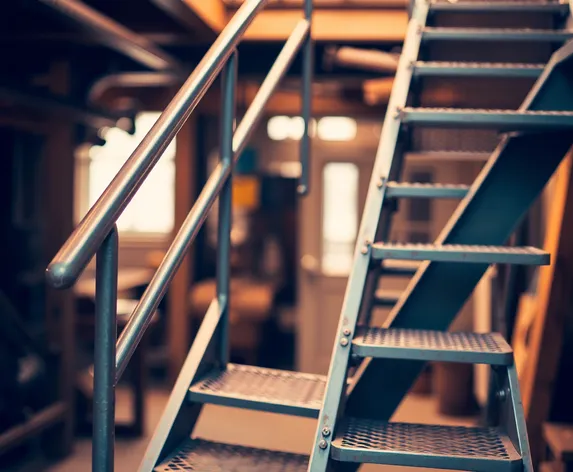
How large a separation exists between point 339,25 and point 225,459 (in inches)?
90.5

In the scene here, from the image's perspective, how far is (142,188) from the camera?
26.1 feet

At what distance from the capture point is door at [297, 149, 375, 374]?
246 inches

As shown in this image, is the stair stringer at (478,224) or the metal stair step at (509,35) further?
the metal stair step at (509,35)

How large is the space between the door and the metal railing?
4243mm

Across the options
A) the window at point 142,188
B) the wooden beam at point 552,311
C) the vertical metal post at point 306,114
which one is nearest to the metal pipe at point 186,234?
the vertical metal post at point 306,114

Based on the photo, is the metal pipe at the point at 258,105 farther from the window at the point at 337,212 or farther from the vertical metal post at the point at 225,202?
the window at the point at 337,212

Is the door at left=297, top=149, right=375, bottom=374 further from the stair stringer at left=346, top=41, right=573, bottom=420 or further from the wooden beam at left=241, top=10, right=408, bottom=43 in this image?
the stair stringer at left=346, top=41, right=573, bottom=420

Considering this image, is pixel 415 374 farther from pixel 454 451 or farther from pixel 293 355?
pixel 293 355

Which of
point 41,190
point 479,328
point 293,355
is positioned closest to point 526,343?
point 479,328

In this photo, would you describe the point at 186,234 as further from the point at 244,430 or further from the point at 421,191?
the point at 244,430

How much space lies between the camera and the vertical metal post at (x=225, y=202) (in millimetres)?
1986

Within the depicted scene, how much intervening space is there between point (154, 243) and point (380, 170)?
602cm

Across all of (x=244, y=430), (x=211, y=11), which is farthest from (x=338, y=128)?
(x=211, y=11)

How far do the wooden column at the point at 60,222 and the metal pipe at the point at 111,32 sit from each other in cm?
75
